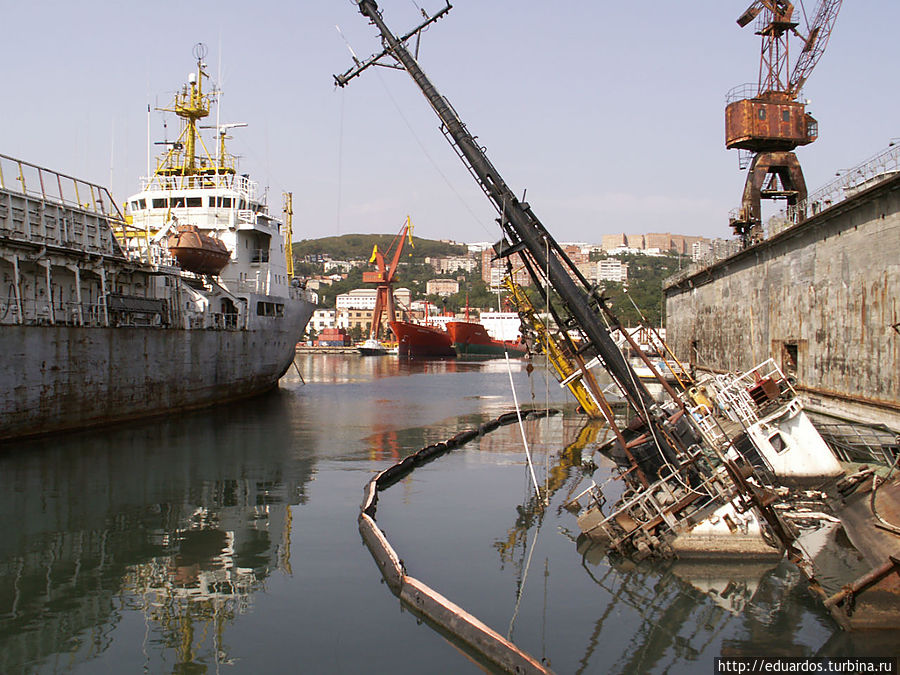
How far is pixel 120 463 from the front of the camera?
21.5 m

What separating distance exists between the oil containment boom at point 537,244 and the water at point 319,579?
9.85 ft

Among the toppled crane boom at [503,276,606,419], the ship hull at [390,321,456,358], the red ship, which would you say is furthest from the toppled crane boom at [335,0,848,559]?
the red ship

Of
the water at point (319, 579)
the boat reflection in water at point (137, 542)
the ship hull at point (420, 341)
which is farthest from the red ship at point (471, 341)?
the water at point (319, 579)

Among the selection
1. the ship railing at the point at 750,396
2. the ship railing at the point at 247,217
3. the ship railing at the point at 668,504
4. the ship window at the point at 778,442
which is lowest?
the ship railing at the point at 668,504

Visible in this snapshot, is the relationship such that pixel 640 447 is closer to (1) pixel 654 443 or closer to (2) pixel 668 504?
(1) pixel 654 443

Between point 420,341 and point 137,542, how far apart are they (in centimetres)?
10326

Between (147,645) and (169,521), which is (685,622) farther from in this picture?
(169,521)

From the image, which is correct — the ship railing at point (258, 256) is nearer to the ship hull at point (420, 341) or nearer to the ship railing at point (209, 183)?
the ship railing at point (209, 183)

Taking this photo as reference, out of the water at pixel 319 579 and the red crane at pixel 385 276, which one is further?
the red crane at pixel 385 276

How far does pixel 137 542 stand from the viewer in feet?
45.5

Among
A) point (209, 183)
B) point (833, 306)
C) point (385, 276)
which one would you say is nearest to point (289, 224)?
point (209, 183)

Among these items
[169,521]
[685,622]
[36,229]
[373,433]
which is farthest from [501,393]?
[685,622]

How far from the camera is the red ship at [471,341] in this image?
12100cm

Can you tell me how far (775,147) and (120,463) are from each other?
37044 millimetres
